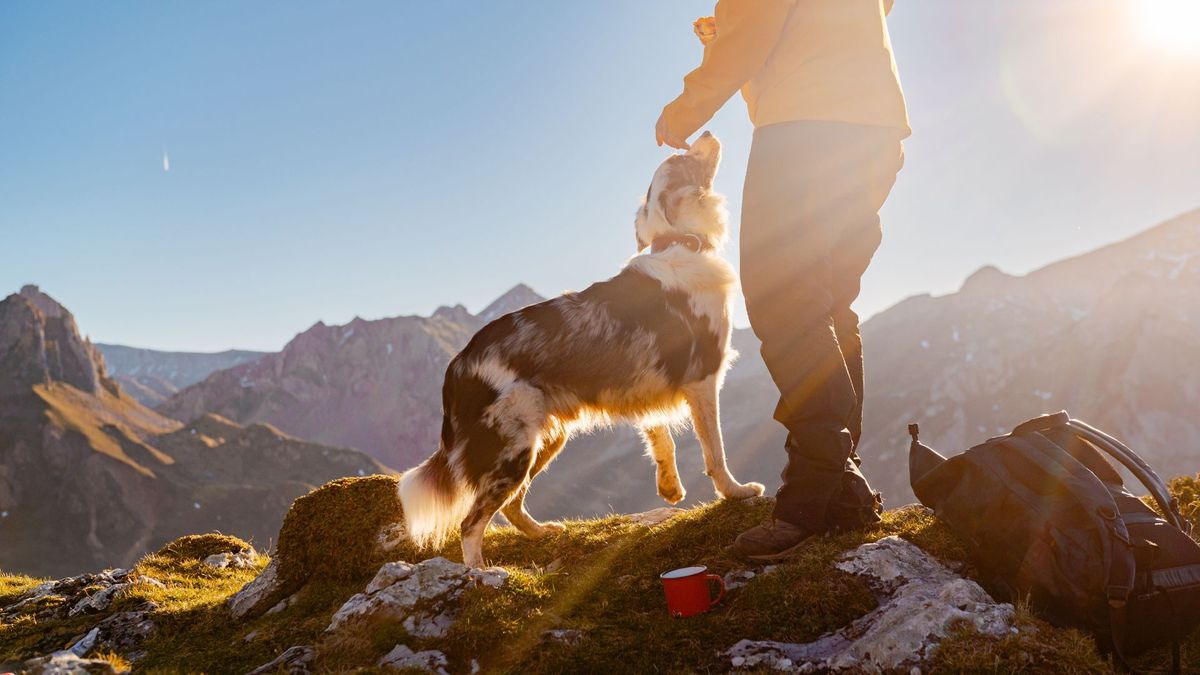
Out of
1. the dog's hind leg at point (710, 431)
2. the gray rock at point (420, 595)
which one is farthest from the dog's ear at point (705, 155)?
the gray rock at point (420, 595)

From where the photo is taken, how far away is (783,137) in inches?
170

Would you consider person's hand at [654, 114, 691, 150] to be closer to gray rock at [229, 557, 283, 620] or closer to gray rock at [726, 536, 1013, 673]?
gray rock at [726, 536, 1013, 673]

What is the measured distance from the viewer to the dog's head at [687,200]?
6.34 m

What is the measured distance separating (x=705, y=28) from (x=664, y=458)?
4.38 meters

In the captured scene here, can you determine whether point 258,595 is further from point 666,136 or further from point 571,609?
point 666,136

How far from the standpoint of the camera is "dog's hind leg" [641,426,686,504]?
677cm

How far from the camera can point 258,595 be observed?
222 inches

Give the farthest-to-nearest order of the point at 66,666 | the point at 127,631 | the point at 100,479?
the point at 100,479
the point at 127,631
the point at 66,666

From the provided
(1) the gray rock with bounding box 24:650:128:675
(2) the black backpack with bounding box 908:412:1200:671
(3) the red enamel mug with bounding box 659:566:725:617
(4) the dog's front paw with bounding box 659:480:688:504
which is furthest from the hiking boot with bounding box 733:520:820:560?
(1) the gray rock with bounding box 24:650:128:675


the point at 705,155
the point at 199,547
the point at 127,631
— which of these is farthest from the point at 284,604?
the point at 705,155

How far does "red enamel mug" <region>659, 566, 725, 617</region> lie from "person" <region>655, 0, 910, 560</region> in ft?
2.64

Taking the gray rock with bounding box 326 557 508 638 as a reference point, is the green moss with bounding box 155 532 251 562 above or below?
below

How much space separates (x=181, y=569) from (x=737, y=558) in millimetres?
7030

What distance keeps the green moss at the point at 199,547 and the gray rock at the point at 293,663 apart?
5.73 meters
